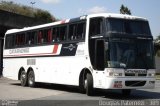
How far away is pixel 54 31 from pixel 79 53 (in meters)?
3.29

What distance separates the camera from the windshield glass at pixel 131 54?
1842 cm

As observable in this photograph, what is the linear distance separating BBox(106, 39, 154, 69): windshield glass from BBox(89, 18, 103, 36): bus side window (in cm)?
114

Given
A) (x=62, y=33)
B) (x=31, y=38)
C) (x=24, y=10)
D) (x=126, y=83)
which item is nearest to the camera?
(x=126, y=83)

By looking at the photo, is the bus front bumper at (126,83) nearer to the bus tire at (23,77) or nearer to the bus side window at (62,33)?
the bus side window at (62,33)

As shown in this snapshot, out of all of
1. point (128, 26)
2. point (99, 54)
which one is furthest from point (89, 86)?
point (128, 26)

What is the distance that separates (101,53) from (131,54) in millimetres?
1304

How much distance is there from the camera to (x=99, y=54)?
753 inches

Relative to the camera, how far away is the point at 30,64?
87.7 ft

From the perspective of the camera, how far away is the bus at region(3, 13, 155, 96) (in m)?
18.5

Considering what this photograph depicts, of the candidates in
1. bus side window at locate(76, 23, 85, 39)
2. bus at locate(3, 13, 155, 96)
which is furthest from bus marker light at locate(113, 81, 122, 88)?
bus side window at locate(76, 23, 85, 39)

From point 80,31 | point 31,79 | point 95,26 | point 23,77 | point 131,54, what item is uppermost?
point 95,26

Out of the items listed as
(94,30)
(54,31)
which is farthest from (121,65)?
(54,31)

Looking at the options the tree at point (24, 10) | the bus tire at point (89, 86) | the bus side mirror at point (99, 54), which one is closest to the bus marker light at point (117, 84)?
the bus side mirror at point (99, 54)

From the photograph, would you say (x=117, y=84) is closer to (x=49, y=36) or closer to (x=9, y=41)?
(x=49, y=36)
